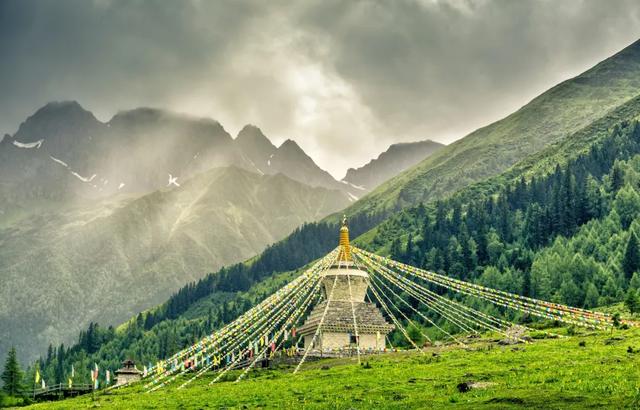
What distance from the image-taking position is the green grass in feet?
140

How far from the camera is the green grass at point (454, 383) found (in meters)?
42.8

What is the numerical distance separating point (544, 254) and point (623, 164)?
159ft

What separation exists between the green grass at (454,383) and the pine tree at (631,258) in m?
53.1

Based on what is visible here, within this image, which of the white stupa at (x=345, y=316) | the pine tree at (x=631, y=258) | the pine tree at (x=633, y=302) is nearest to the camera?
the white stupa at (x=345, y=316)

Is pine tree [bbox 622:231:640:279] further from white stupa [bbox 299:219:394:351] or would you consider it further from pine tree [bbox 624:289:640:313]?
white stupa [bbox 299:219:394:351]

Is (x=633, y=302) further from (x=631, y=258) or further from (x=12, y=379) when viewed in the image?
(x=12, y=379)

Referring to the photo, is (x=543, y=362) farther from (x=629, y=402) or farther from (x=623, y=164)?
(x=623, y=164)

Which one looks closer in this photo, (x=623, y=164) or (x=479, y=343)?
(x=479, y=343)

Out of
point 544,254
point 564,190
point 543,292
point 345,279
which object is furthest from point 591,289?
point 564,190

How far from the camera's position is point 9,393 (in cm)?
10069

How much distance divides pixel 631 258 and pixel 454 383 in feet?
286

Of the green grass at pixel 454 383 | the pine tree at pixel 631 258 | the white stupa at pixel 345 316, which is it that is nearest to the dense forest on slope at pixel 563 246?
the pine tree at pixel 631 258

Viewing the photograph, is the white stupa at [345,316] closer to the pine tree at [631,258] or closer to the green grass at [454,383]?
the green grass at [454,383]

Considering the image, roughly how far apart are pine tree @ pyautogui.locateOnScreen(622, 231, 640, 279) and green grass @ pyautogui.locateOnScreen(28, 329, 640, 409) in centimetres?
5308
